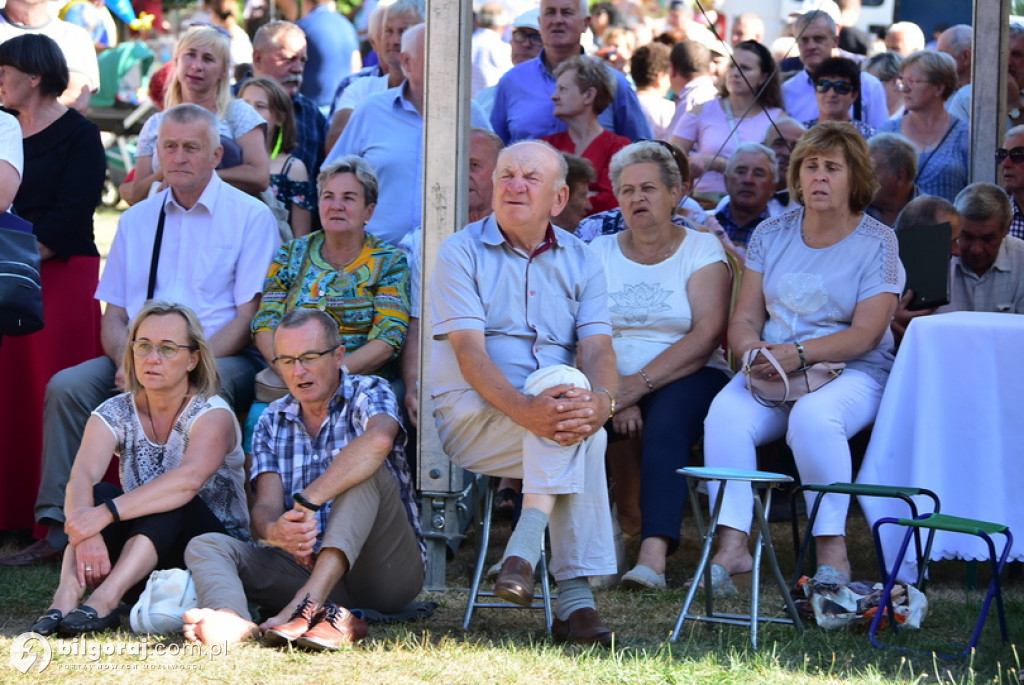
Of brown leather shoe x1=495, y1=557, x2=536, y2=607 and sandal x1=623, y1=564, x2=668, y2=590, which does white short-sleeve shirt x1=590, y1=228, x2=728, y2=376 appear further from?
brown leather shoe x1=495, y1=557, x2=536, y2=607

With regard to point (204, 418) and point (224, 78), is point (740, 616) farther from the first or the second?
point (224, 78)

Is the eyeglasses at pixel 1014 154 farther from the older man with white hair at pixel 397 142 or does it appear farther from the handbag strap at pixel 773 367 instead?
the older man with white hair at pixel 397 142

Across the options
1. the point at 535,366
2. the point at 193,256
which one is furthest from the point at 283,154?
the point at 535,366

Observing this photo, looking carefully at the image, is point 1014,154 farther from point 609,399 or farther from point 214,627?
point 214,627

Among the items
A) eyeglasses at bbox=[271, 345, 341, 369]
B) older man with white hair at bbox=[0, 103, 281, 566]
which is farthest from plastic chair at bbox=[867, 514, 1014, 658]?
older man with white hair at bbox=[0, 103, 281, 566]

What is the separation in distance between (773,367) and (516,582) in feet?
5.05

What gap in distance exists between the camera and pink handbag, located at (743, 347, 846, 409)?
196 inches

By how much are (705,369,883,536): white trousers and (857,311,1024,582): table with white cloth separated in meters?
0.14

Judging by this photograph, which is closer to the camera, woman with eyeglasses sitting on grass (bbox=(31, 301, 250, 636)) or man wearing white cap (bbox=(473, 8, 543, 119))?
woman with eyeglasses sitting on grass (bbox=(31, 301, 250, 636))

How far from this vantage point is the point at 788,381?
499 centimetres

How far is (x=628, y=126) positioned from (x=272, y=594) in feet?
11.3

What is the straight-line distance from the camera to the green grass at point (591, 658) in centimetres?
366

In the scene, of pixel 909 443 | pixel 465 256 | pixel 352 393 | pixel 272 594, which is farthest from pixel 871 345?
pixel 272 594

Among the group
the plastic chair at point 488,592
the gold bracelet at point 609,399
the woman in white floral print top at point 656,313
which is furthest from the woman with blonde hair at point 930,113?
the plastic chair at point 488,592
